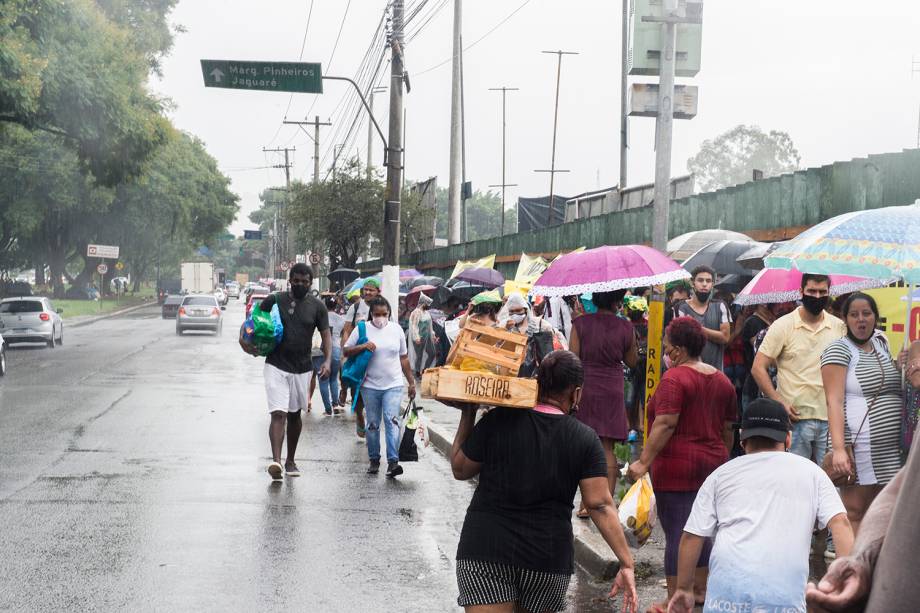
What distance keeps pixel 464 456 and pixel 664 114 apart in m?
5.91

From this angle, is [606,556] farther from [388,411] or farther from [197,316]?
[197,316]

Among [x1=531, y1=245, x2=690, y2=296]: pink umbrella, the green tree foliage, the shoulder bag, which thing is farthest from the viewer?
the green tree foliage

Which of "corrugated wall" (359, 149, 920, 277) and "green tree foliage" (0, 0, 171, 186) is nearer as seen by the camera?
"corrugated wall" (359, 149, 920, 277)

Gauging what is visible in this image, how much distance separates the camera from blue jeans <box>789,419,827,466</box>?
297 inches

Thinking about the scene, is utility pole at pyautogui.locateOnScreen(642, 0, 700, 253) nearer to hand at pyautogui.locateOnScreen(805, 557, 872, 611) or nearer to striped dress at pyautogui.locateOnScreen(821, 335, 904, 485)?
striped dress at pyautogui.locateOnScreen(821, 335, 904, 485)

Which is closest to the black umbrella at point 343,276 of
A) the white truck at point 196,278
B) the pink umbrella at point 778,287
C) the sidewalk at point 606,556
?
the pink umbrella at point 778,287

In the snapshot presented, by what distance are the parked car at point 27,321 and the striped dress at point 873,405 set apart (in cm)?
2755

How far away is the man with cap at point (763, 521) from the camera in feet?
14.0

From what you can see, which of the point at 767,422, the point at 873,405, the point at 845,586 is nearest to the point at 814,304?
the point at 873,405

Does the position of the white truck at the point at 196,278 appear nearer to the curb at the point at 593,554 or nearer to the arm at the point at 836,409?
the curb at the point at 593,554

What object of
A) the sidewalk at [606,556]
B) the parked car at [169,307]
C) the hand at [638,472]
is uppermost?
the hand at [638,472]

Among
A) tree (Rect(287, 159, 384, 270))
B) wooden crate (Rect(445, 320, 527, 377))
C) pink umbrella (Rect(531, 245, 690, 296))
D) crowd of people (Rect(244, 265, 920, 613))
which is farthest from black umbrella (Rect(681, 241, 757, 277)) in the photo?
tree (Rect(287, 159, 384, 270))

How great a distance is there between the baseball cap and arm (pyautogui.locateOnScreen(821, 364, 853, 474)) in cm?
206

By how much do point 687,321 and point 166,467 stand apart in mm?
6702
